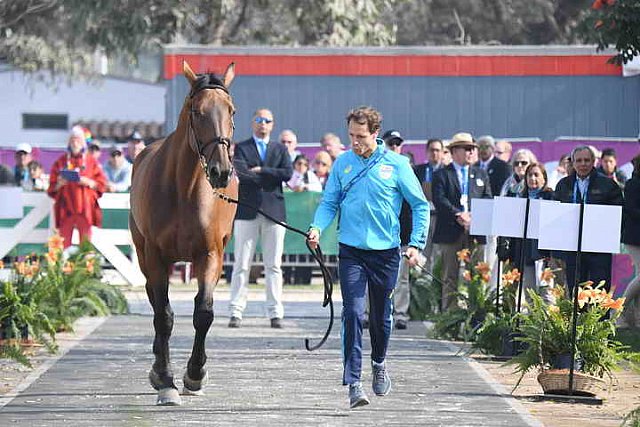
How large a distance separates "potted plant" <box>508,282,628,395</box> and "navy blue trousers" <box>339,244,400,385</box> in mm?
1449

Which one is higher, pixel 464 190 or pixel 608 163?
pixel 608 163

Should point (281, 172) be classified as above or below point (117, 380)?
above

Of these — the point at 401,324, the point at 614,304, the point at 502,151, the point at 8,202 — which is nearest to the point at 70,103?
the point at 502,151

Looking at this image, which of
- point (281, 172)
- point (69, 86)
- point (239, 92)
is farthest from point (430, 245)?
point (69, 86)

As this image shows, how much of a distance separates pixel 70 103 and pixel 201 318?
4348cm

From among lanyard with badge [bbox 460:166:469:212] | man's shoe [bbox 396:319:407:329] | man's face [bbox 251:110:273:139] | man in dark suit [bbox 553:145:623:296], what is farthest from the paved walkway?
man's face [bbox 251:110:273:139]

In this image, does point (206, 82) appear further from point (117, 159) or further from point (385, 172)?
point (117, 159)

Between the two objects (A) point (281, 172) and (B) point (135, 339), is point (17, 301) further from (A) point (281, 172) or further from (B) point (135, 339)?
(A) point (281, 172)

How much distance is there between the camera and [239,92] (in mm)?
28922

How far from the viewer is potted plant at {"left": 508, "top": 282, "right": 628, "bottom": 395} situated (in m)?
11.3

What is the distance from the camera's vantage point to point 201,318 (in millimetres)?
11359

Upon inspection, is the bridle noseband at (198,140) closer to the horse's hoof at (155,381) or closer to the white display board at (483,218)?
the horse's hoof at (155,381)

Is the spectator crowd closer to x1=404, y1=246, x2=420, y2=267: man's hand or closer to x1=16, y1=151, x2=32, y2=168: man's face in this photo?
x1=404, y1=246, x2=420, y2=267: man's hand

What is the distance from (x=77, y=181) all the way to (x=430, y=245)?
4853mm
